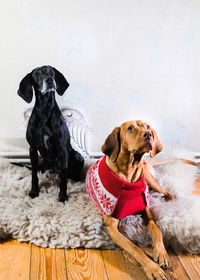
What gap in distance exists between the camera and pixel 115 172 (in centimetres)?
159

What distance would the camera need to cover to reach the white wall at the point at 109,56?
207 cm

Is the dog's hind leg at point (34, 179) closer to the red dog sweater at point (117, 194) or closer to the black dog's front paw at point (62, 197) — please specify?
the black dog's front paw at point (62, 197)

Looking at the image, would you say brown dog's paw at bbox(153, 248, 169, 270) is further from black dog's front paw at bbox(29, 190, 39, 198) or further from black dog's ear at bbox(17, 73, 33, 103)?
black dog's ear at bbox(17, 73, 33, 103)

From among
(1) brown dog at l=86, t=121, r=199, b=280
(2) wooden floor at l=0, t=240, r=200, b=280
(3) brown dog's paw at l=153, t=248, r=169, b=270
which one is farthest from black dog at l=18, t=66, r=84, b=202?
(3) brown dog's paw at l=153, t=248, r=169, b=270

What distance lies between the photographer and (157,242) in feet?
4.74

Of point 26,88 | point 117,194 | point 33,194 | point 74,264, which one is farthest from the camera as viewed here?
point 33,194

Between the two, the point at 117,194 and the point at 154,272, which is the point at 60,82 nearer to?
the point at 117,194

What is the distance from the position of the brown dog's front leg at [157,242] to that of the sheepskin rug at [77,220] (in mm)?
42

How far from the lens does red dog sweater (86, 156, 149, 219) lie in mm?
1531

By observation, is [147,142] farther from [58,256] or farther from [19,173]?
[19,173]

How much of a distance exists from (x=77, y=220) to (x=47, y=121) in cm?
59

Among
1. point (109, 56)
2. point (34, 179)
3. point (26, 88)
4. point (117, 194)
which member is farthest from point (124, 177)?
point (109, 56)

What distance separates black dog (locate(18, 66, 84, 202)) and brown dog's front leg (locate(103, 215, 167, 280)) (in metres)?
0.41

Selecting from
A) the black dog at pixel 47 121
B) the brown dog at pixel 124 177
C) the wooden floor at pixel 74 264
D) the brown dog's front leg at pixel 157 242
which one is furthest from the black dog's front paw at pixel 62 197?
the brown dog's front leg at pixel 157 242
